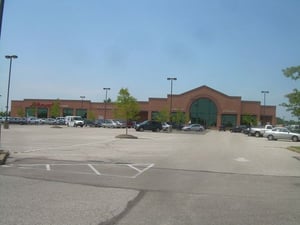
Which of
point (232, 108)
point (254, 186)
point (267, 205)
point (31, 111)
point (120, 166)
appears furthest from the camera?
point (31, 111)

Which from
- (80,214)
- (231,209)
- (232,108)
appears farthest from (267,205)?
(232,108)

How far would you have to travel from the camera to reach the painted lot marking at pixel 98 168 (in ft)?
46.4

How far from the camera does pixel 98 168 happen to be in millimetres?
15422

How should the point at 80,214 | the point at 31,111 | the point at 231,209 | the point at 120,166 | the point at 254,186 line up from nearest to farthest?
the point at 80,214 < the point at 231,209 < the point at 254,186 < the point at 120,166 < the point at 31,111

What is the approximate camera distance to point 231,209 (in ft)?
28.9

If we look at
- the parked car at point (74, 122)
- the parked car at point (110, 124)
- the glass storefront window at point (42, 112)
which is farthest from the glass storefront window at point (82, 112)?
the parked car at point (110, 124)

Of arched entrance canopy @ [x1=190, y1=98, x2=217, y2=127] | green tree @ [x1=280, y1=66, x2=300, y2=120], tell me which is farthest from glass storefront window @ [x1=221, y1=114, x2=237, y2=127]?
green tree @ [x1=280, y1=66, x2=300, y2=120]

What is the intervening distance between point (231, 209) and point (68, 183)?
4658mm

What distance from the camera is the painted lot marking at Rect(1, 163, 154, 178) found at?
46.4 feet

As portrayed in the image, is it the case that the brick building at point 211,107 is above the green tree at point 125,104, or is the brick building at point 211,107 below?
above

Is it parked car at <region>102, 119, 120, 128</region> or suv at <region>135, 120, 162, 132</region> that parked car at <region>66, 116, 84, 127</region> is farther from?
suv at <region>135, 120, 162, 132</region>

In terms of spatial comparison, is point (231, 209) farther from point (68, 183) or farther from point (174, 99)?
point (174, 99)

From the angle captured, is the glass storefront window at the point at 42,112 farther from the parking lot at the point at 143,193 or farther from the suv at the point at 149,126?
the parking lot at the point at 143,193

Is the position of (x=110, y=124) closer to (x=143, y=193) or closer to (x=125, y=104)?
(x=125, y=104)
